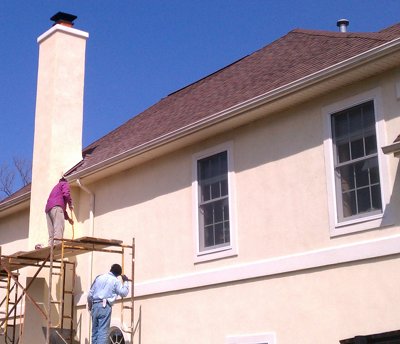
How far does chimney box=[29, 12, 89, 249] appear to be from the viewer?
54.2 feet

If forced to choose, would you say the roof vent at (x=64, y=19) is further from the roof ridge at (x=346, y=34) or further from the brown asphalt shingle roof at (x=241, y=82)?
the roof ridge at (x=346, y=34)

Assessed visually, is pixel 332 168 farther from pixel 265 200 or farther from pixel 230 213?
pixel 230 213

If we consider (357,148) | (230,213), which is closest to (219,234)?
(230,213)

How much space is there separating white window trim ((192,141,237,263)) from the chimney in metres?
4.18

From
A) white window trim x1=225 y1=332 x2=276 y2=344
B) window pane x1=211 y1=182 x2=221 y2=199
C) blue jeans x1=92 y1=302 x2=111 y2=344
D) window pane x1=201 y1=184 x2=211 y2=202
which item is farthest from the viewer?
window pane x1=201 y1=184 x2=211 y2=202

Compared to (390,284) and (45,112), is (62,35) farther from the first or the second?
(390,284)

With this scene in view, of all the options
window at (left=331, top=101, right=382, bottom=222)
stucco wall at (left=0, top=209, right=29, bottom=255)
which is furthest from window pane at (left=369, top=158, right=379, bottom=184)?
stucco wall at (left=0, top=209, right=29, bottom=255)

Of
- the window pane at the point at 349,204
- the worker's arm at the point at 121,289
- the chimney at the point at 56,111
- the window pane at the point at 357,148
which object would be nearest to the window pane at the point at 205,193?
the worker's arm at the point at 121,289

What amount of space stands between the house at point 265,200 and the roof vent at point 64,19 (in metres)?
3.04

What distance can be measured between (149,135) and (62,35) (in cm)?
422

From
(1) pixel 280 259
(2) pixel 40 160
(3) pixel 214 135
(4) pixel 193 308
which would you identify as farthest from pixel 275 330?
(2) pixel 40 160

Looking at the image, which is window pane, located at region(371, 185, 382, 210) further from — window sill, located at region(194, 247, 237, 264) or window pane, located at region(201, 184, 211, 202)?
window pane, located at region(201, 184, 211, 202)

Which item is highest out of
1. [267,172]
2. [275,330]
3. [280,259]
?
[267,172]

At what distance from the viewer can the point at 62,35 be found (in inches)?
699
